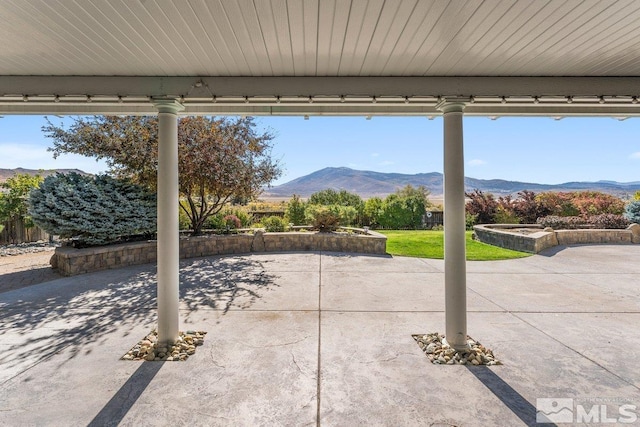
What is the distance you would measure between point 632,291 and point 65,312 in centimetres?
952

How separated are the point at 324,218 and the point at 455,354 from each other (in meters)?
6.90

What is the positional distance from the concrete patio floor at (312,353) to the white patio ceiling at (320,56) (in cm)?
275

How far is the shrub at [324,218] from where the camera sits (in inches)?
393

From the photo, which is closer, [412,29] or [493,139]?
[412,29]

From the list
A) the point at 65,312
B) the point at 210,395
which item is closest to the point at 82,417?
the point at 210,395

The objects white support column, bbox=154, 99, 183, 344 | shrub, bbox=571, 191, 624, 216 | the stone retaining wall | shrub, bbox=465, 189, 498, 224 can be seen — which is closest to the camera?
white support column, bbox=154, 99, 183, 344

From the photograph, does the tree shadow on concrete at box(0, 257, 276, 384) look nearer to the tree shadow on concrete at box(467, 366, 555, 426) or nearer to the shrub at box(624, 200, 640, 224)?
the tree shadow on concrete at box(467, 366, 555, 426)

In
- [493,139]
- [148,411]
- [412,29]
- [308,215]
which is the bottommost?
[148,411]

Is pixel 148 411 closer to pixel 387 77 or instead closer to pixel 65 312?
pixel 65 312

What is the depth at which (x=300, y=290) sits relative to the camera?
562 centimetres

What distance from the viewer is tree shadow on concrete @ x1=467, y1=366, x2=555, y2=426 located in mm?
2439

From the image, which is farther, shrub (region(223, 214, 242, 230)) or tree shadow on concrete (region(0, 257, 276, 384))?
shrub (region(223, 214, 242, 230))

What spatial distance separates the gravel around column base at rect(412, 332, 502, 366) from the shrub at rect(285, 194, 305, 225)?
8.96 meters

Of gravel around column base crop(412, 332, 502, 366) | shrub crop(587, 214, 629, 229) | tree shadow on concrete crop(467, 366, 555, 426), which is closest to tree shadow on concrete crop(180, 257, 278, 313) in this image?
gravel around column base crop(412, 332, 502, 366)
